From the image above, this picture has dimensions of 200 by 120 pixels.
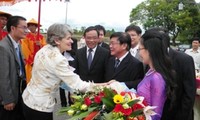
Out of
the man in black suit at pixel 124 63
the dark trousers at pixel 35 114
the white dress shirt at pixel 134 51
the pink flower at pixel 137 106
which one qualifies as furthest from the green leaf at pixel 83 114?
the white dress shirt at pixel 134 51

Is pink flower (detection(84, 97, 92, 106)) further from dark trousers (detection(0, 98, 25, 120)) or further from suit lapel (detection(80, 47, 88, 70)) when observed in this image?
suit lapel (detection(80, 47, 88, 70))

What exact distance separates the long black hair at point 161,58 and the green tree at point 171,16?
53629 millimetres

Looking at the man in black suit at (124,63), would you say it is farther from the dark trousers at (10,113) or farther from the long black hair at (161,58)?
the dark trousers at (10,113)

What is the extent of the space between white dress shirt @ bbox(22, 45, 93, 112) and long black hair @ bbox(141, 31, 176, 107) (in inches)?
28.1

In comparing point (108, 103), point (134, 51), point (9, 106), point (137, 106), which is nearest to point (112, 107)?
point (108, 103)

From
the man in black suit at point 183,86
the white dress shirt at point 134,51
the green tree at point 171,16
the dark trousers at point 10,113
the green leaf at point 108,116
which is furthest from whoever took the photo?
the green tree at point 171,16

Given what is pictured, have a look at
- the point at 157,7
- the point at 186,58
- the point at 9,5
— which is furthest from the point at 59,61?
the point at 157,7

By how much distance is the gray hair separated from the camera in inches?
122

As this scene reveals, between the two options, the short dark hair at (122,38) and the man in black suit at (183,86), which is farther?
the short dark hair at (122,38)

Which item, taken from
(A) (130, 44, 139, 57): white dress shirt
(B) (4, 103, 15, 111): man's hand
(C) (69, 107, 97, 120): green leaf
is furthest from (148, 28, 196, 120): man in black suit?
(A) (130, 44, 139, 57): white dress shirt

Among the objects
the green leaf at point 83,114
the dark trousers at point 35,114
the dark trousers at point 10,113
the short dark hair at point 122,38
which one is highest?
the short dark hair at point 122,38

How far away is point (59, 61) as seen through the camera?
119 inches

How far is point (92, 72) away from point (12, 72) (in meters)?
1.11

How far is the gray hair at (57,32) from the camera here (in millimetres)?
3102
